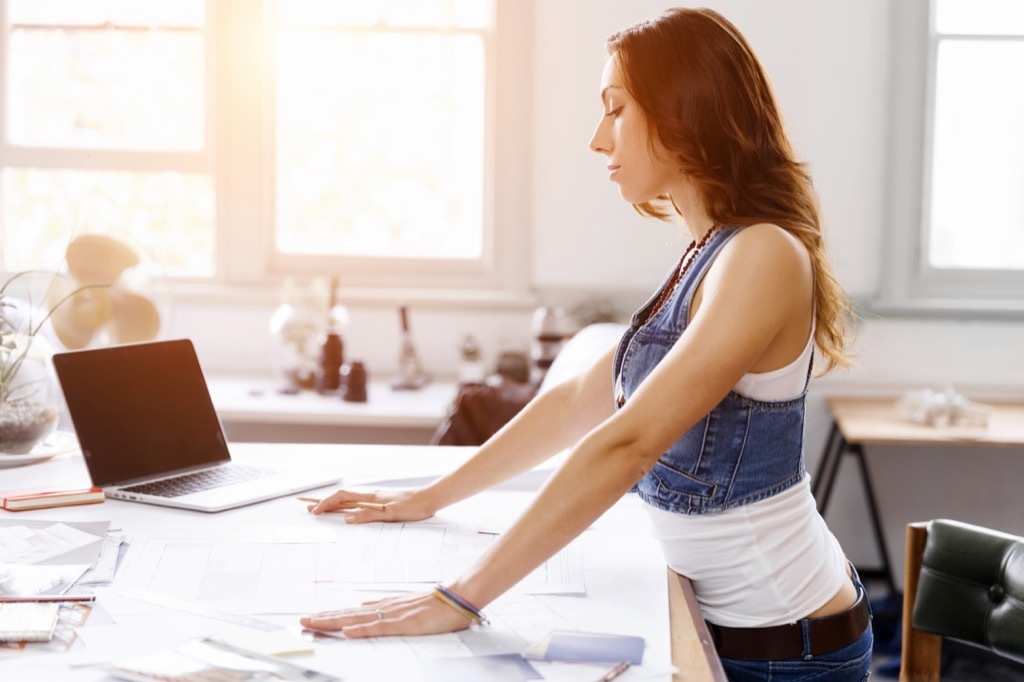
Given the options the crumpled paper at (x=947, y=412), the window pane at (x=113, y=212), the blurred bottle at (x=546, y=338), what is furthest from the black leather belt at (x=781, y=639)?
the window pane at (x=113, y=212)

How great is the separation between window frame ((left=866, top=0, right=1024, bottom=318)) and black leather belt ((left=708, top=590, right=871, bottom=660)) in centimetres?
254

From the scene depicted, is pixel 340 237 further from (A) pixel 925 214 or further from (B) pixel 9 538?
(B) pixel 9 538

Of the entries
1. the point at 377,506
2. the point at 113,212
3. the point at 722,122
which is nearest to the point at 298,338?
the point at 113,212

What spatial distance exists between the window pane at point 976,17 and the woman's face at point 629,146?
2.64 meters

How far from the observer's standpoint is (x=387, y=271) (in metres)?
4.01

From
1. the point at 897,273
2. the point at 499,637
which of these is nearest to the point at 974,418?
the point at 897,273

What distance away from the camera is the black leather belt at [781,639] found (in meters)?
1.37

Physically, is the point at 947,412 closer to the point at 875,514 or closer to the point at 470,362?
the point at 875,514

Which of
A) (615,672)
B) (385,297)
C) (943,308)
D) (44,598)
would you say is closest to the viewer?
(615,672)

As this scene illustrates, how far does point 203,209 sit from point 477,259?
996 millimetres

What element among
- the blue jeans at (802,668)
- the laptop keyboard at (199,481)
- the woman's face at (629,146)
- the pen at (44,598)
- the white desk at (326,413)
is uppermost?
the woman's face at (629,146)

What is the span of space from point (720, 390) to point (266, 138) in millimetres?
2963

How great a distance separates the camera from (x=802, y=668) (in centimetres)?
137

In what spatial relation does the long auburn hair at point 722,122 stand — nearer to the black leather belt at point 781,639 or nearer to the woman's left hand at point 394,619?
the black leather belt at point 781,639
